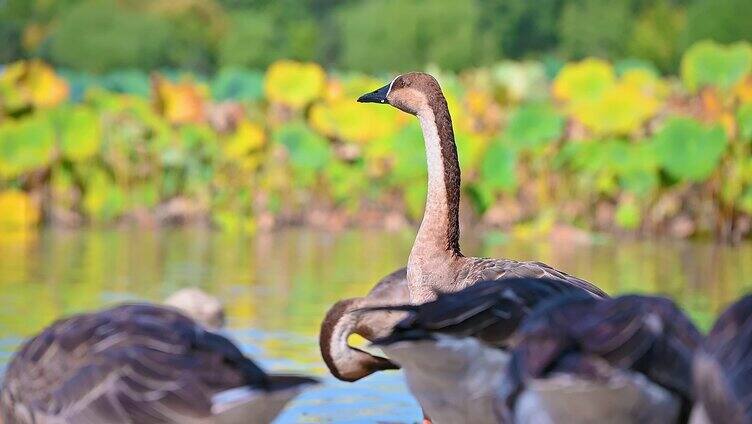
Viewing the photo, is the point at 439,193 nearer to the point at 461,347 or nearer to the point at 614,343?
the point at 461,347

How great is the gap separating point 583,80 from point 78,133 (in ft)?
18.0

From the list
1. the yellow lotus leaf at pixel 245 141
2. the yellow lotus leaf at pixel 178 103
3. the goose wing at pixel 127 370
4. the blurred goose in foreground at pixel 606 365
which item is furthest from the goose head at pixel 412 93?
the yellow lotus leaf at pixel 178 103

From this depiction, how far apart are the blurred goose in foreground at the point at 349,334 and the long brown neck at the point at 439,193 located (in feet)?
0.99

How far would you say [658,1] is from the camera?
32000mm

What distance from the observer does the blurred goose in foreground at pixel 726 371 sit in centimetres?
402

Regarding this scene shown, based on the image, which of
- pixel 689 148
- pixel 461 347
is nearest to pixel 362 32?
pixel 689 148

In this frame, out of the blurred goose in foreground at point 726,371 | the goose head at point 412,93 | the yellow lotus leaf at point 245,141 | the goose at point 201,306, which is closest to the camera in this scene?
the blurred goose in foreground at point 726,371

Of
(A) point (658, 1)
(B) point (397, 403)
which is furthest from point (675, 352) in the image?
(A) point (658, 1)

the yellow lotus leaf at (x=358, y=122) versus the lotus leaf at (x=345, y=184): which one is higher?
the yellow lotus leaf at (x=358, y=122)

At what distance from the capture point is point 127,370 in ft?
14.6

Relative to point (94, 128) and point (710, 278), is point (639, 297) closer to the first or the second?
point (710, 278)

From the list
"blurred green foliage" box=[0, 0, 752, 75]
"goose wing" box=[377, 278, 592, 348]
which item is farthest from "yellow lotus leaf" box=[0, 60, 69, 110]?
"goose wing" box=[377, 278, 592, 348]

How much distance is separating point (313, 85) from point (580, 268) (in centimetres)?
631

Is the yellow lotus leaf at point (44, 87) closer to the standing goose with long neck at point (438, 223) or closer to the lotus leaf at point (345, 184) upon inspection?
the lotus leaf at point (345, 184)
